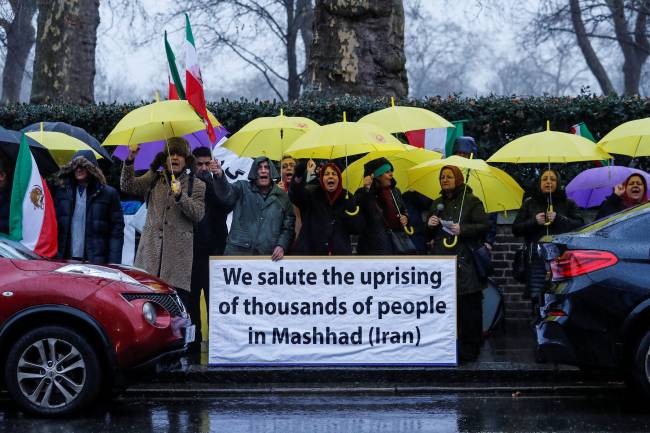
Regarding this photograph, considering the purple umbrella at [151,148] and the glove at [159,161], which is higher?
the purple umbrella at [151,148]

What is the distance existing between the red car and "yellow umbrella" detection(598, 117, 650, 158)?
5145 millimetres

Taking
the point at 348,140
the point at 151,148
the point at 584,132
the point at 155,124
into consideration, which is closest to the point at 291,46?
the point at 584,132

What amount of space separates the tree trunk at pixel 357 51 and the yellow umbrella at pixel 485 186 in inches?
198

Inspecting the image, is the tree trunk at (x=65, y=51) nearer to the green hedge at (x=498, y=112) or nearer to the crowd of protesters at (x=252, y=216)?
the green hedge at (x=498, y=112)

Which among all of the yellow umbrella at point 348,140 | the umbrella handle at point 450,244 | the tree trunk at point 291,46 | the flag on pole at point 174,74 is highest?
the tree trunk at point 291,46

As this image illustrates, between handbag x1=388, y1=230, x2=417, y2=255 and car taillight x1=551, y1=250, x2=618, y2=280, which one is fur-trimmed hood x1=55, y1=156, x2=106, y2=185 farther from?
car taillight x1=551, y1=250, x2=618, y2=280

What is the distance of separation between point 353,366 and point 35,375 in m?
3.08

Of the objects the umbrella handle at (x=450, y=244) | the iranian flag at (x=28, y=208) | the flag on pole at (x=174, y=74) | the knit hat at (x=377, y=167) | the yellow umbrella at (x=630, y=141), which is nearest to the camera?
the flag on pole at (x=174, y=74)

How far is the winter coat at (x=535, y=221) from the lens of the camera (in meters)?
11.6

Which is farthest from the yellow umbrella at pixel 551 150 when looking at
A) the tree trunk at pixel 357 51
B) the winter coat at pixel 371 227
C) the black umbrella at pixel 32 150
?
the tree trunk at pixel 357 51

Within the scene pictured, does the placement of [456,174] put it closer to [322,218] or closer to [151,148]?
[322,218]

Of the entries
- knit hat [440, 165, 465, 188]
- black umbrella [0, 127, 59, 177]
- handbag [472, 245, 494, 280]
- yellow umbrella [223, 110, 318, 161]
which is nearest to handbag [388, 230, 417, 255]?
handbag [472, 245, 494, 280]

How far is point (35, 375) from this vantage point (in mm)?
8547

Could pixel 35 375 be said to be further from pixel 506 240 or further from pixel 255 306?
pixel 506 240
